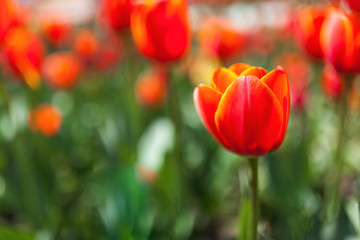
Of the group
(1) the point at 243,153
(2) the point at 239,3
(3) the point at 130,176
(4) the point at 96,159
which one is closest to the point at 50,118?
(4) the point at 96,159

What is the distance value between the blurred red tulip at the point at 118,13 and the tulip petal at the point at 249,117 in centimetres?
65

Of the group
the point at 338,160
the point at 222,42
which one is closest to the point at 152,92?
the point at 222,42

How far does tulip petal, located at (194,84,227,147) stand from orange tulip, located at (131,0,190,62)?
330mm

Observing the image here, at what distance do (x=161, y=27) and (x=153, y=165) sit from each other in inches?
19.5

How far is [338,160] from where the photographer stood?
796mm

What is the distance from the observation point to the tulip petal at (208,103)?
51 cm

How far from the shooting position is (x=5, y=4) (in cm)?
93

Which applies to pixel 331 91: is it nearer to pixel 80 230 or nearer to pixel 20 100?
pixel 80 230

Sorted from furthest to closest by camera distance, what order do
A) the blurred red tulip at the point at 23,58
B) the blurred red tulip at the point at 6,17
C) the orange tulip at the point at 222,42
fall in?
the orange tulip at the point at 222,42 → the blurred red tulip at the point at 23,58 → the blurred red tulip at the point at 6,17

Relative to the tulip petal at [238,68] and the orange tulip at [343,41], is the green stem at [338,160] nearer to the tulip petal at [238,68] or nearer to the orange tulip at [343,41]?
the orange tulip at [343,41]

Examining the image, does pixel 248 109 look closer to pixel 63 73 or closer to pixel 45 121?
pixel 45 121

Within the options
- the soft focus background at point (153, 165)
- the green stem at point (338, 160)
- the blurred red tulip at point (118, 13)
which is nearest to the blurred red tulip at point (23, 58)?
the soft focus background at point (153, 165)

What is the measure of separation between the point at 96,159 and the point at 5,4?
2.53ft

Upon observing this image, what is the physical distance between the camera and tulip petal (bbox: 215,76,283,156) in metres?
0.48
